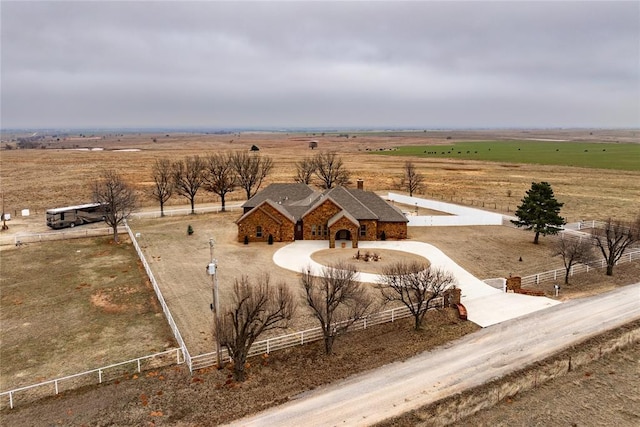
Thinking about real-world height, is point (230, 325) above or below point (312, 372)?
above

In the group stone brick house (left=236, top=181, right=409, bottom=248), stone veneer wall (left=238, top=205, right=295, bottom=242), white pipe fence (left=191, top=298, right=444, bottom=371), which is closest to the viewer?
white pipe fence (left=191, top=298, right=444, bottom=371)

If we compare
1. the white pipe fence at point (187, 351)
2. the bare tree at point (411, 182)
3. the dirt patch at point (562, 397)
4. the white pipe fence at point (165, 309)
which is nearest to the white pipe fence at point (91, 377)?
the white pipe fence at point (187, 351)

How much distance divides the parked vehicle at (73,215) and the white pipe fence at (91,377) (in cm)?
2948

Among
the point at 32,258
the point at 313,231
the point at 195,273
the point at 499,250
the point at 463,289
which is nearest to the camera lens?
the point at 463,289

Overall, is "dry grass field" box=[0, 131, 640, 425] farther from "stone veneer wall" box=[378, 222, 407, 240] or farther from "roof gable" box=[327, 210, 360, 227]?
"roof gable" box=[327, 210, 360, 227]

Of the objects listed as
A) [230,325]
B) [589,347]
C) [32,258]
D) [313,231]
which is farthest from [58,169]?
[589,347]

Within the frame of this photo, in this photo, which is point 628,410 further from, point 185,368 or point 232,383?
point 185,368

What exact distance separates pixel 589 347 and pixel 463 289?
9057mm

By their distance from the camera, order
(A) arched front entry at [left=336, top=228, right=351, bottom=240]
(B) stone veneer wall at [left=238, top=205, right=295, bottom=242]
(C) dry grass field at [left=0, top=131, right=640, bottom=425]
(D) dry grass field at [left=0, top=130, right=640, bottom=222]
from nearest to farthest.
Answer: (C) dry grass field at [left=0, top=131, right=640, bottom=425]
(B) stone veneer wall at [left=238, top=205, right=295, bottom=242]
(A) arched front entry at [left=336, top=228, right=351, bottom=240]
(D) dry grass field at [left=0, top=130, right=640, bottom=222]

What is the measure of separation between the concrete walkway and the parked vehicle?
2219 cm

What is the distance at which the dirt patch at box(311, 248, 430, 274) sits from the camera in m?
35.2

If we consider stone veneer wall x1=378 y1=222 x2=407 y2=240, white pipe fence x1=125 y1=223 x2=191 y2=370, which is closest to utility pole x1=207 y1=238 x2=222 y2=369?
white pipe fence x1=125 y1=223 x2=191 y2=370

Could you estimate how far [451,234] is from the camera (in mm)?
45844

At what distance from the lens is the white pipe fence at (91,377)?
17906mm
